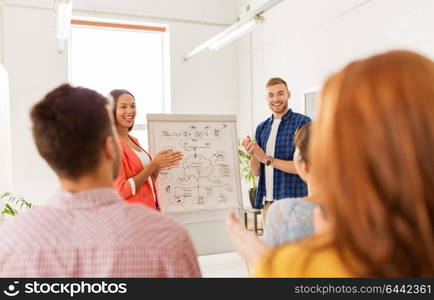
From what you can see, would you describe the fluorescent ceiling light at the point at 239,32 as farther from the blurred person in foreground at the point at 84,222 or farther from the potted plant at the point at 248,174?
the blurred person in foreground at the point at 84,222

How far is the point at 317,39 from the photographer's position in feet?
14.5

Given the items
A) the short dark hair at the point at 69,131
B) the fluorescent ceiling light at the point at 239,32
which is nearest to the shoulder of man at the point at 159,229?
the short dark hair at the point at 69,131

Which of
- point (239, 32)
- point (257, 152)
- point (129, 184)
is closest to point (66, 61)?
point (239, 32)

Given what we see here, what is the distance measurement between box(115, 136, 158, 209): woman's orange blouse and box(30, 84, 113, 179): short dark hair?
127 centimetres

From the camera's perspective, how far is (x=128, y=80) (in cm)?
577

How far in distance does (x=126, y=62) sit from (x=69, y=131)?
5.11m

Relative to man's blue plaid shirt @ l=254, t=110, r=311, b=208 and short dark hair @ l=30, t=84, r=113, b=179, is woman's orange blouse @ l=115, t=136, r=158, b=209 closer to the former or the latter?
man's blue plaid shirt @ l=254, t=110, r=311, b=208

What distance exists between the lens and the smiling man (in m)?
2.87

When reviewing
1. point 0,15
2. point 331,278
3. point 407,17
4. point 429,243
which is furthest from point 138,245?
point 0,15

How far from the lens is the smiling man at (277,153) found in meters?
2.87

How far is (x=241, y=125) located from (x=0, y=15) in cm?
359

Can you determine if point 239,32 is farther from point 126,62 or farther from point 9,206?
point 9,206

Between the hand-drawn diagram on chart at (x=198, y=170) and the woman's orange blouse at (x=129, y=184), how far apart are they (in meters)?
0.43

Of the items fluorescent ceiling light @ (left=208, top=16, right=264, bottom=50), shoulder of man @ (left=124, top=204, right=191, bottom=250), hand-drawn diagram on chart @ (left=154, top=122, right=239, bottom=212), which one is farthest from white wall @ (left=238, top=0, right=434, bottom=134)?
shoulder of man @ (left=124, top=204, right=191, bottom=250)
